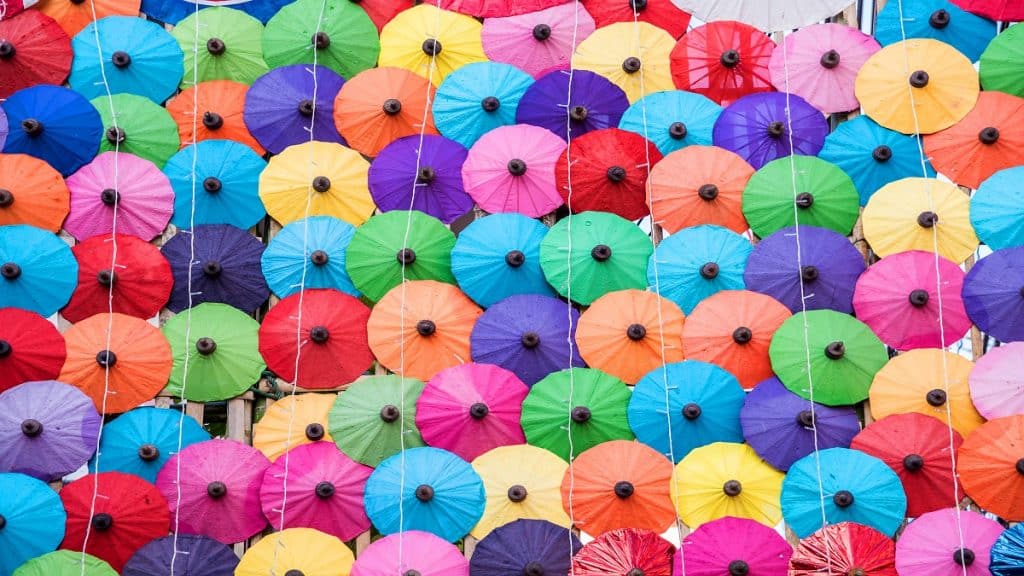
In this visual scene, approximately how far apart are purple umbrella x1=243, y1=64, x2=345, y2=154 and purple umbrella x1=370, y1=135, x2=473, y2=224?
1.19ft

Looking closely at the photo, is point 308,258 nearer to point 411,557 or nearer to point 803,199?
point 411,557

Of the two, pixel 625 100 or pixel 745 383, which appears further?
pixel 625 100

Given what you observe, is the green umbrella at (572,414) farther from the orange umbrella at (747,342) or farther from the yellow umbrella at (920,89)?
the yellow umbrella at (920,89)

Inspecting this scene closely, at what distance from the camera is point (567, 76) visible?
29.4ft

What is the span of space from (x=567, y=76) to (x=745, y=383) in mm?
1942

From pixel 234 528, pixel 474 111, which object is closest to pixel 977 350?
pixel 474 111

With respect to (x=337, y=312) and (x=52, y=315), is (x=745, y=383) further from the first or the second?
(x=52, y=315)

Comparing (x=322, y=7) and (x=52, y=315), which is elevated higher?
(x=322, y=7)

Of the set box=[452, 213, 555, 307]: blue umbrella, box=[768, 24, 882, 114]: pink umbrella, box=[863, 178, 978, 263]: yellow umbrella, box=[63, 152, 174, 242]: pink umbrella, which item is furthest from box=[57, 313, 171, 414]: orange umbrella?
box=[863, 178, 978, 263]: yellow umbrella

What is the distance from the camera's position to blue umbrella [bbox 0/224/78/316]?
337 inches

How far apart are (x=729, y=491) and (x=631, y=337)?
94 centimetres

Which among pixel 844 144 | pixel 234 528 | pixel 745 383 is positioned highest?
pixel 844 144

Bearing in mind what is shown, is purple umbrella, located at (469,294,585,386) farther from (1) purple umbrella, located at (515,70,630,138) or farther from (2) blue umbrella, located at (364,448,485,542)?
(1) purple umbrella, located at (515,70,630,138)

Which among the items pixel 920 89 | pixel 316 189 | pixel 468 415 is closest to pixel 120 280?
pixel 316 189
